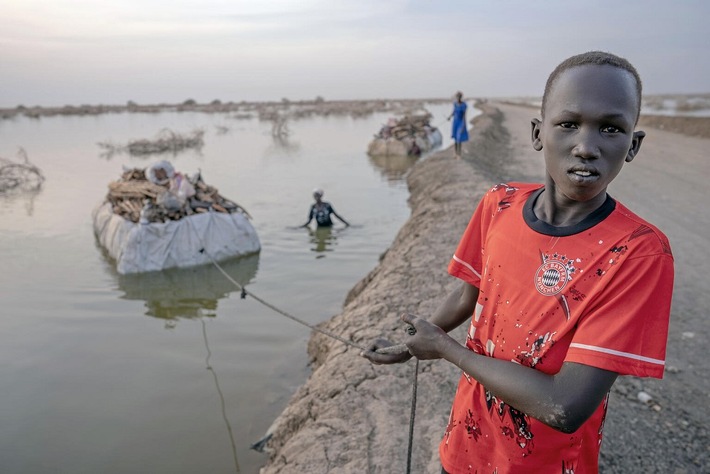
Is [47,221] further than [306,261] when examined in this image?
Yes

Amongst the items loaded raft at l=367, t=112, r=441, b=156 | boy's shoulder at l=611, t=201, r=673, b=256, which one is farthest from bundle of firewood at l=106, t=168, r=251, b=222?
loaded raft at l=367, t=112, r=441, b=156

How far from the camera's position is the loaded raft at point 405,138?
20328 mm

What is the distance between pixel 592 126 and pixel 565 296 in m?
0.36

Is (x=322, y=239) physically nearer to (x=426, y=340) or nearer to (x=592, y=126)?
(x=426, y=340)

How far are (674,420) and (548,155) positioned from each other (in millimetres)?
2552

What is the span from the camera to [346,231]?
9.67 metres

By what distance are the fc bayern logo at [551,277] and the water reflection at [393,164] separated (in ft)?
48.1

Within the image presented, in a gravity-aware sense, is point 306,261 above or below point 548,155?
below

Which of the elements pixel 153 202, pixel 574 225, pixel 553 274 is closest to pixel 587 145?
pixel 574 225

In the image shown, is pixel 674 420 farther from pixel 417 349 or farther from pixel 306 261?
pixel 306 261

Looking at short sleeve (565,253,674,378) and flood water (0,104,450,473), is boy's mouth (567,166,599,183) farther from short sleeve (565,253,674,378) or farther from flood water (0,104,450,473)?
flood water (0,104,450,473)

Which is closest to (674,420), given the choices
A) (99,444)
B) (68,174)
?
(99,444)

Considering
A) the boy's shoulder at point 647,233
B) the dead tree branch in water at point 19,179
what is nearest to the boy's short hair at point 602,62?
the boy's shoulder at point 647,233

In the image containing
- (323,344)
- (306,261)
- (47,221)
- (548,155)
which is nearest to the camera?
(548,155)
